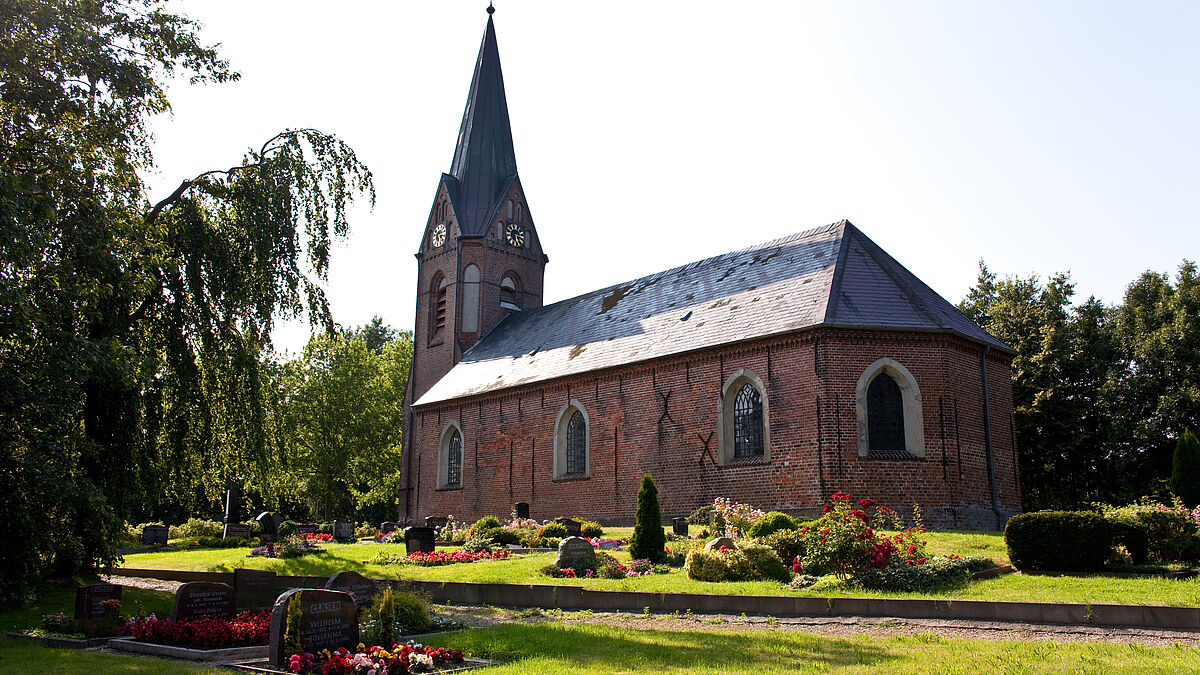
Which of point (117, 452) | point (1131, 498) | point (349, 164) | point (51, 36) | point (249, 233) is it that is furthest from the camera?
point (1131, 498)

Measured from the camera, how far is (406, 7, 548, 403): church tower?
3906 cm

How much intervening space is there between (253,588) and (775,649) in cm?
843

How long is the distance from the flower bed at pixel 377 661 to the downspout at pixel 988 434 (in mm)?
17698

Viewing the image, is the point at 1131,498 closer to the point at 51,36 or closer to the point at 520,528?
the point at 520,528

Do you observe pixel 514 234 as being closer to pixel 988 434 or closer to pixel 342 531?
pixel 342 531

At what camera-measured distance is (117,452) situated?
1494cm

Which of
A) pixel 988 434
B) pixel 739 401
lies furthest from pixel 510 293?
pixel 988 434

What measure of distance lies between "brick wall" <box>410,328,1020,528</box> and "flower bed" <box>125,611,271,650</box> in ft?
47.2

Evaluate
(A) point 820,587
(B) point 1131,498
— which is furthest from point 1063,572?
(B) point 1131,498

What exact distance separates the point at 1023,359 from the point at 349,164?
2742 centimetres

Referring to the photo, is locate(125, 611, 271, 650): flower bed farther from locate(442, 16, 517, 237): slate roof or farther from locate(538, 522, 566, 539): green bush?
locate(442, 16, 517, 237): slate roof

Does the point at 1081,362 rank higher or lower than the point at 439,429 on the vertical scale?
higher

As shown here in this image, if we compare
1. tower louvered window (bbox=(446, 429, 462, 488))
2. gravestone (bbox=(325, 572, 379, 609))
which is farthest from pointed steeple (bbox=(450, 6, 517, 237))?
gravestone (bbox=(325, 572, 379, 609))

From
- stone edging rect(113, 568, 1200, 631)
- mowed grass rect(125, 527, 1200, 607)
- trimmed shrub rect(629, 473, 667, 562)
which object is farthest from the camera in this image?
trimmed shrub rect(629, 473, 667, 562)
